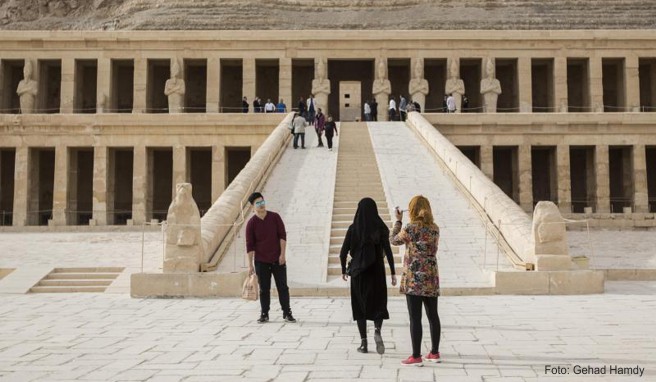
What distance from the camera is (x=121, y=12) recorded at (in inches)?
1574

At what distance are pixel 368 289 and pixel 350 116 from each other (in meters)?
27.4

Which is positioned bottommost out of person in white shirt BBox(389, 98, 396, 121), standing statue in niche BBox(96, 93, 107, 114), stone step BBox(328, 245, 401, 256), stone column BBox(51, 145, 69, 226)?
stone step BBox(328, 245, 401, 256)

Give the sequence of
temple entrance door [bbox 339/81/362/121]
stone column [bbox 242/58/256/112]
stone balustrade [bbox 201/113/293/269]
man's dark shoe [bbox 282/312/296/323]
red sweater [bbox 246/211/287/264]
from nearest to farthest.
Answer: man's dark shoe [bbox 282/312/296/323]
red sweater [bbox 246/211/287/264]
stone balustrade [bbox 201/113/293/269]
stone column [bbox 242/58/256/112]
temple entrance door [bbox 339/81/362/121]

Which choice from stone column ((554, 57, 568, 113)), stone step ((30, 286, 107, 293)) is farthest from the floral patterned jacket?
stone column ((554, 57, 568, 113))

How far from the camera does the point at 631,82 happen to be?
30.9 meters

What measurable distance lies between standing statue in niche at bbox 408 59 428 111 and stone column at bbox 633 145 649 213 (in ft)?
29.1

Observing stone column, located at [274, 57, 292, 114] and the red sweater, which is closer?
the red sweater

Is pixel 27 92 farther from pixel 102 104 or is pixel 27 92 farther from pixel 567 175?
pixel 567 175

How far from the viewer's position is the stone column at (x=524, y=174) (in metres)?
26.5

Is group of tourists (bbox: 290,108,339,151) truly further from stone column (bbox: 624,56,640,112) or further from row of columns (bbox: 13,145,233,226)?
stone column (bbox: 624,56,640,112)

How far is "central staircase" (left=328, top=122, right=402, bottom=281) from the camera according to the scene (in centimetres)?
1275

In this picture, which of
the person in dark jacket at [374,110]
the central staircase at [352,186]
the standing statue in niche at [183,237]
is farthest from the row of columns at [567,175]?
the standing statue in niche at [183,237]

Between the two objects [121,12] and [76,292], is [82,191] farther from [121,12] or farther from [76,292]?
[76,292]

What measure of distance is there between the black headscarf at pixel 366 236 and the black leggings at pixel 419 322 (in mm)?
676
